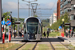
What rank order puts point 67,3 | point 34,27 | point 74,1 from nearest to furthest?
point 34,27, point 74,1, point 67,3

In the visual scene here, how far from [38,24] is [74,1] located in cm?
5769

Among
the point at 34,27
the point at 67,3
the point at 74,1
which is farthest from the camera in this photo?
the point at 67,3

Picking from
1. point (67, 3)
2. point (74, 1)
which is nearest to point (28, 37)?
point (74, 1)

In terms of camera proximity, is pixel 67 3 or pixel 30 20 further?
pixel 67 3

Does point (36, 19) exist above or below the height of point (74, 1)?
below

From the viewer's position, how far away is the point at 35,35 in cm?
2802

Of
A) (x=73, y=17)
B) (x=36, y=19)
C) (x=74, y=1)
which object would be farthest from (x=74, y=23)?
(x=36, y=19)

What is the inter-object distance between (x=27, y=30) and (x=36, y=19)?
1875 millimetres

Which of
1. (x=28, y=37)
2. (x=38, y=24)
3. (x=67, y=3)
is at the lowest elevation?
(x=28, y=37)

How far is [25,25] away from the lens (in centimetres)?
2808

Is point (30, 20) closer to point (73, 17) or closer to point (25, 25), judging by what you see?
point (25, 25)

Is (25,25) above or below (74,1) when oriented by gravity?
below

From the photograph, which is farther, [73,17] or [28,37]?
[73,17]

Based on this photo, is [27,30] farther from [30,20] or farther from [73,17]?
[73,17]
